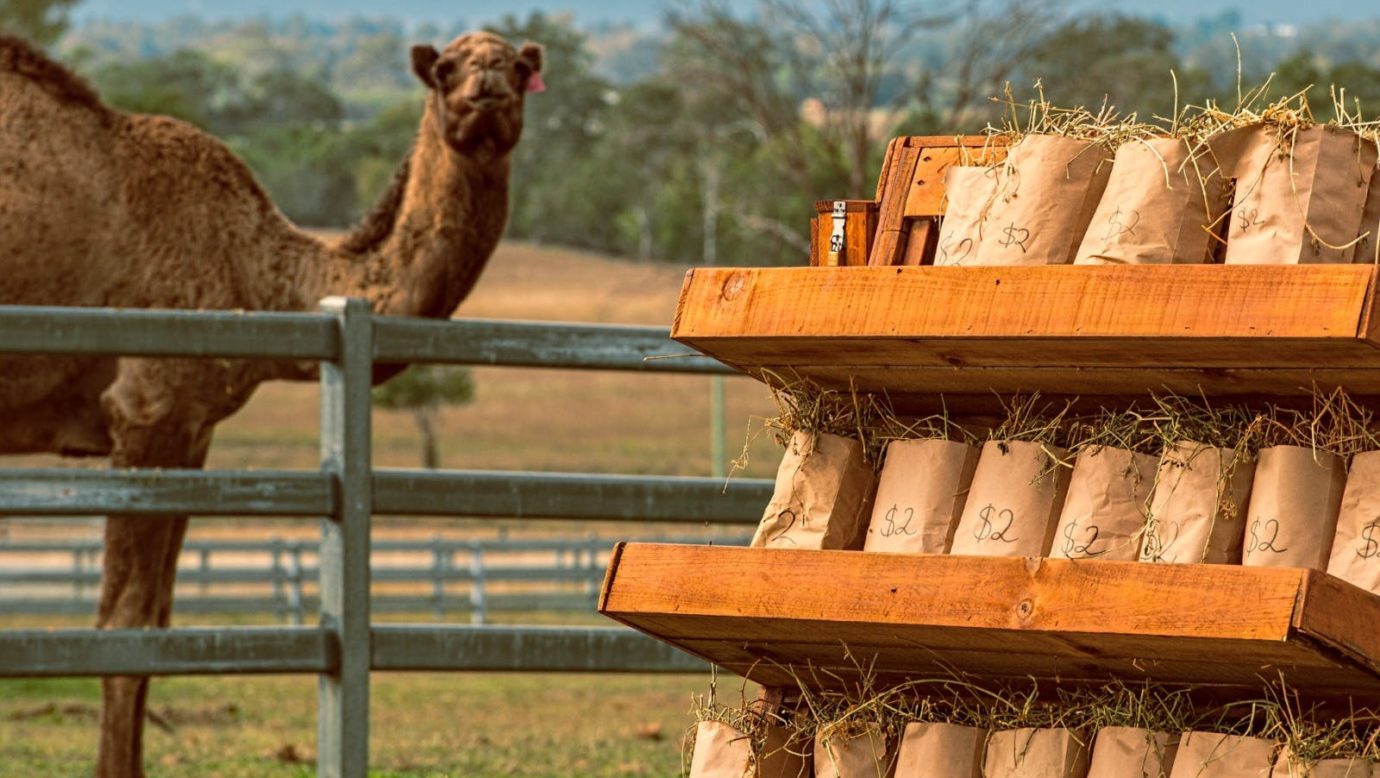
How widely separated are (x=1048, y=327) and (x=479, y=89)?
5284mm

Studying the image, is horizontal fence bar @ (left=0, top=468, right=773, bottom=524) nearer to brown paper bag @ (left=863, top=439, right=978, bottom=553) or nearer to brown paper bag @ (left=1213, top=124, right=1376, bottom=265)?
brown paper bag @ (left=863, top=439, right=978, bottom=553)

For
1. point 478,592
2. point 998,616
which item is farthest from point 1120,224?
point 478,592

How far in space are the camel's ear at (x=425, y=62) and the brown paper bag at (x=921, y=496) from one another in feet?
17.2

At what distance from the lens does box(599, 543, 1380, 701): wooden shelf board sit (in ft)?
10.4

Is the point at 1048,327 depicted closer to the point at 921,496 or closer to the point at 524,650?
the point at 921,496

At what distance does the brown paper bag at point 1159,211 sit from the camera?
11.5 ft

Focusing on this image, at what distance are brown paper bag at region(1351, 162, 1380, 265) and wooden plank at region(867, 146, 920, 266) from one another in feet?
2.80

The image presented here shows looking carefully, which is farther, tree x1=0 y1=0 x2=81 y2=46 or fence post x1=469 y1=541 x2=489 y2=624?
tree x1=0 y1=0 x2=81 y2=46

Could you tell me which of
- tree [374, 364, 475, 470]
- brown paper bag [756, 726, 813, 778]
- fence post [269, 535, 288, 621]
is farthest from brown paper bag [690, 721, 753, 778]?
tree [374, 364, 475, 470]

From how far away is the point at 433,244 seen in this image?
8586 mm

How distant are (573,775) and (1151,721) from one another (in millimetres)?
3696

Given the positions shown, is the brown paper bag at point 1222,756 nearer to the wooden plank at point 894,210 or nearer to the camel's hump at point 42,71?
the wooden plank at point 894,210

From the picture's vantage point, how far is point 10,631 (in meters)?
5.82

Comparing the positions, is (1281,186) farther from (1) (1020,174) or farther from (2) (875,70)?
→ (2) (875,70)
